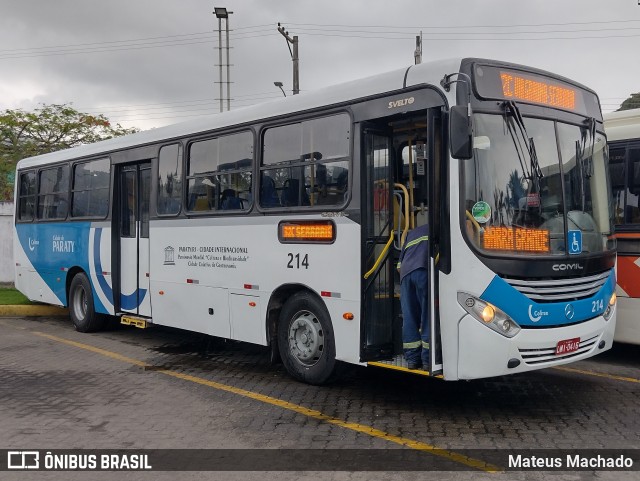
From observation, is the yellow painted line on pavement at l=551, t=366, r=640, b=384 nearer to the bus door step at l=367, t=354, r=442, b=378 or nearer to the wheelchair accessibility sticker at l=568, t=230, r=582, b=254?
the wheelchair accessibility sticker at l=568, t=230, r=582, b=254

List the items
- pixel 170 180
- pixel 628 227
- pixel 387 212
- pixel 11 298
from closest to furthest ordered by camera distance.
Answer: pixel 387 212, pixel 628 227, pixel 170 180, pixel 11 298

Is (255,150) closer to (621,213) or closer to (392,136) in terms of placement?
(392,136)

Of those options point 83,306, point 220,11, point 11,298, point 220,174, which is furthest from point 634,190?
point 220,11

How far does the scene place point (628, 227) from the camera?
816 centimetres

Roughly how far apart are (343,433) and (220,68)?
36.1 m

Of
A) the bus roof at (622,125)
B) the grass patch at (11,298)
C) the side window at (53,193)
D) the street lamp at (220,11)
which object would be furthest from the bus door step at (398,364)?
the street lamp at (220,11)

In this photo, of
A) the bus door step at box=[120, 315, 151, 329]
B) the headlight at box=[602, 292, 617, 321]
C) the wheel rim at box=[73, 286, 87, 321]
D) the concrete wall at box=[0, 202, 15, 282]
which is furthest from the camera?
the concrete wall at box=[0, 202, 15, 282]

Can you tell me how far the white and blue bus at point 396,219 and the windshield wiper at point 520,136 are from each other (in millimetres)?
14

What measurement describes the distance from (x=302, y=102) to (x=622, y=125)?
4.26 metres

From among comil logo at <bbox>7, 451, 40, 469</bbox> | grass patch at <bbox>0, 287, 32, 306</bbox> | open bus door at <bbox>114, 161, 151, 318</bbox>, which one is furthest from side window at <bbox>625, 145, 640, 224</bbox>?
grass patch at <bbox>0, 287, 32, 306</bbox>

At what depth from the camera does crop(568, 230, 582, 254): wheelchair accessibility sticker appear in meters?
6.14

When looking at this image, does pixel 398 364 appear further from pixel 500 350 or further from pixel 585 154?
pixel 585 154

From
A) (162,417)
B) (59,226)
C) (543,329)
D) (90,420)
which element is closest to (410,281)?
(543,329)

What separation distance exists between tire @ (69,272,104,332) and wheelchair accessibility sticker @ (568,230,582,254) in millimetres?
8288
